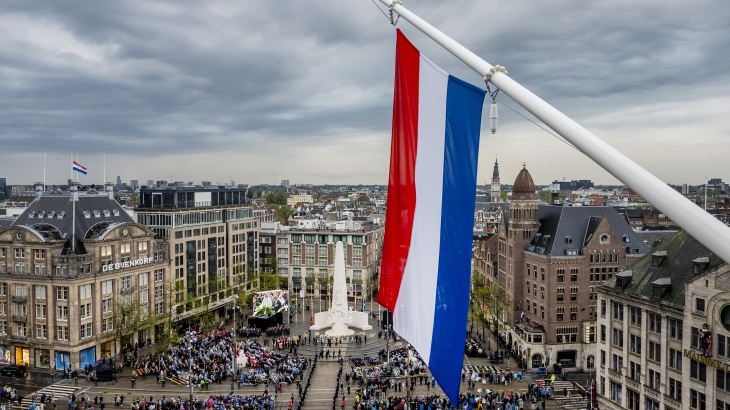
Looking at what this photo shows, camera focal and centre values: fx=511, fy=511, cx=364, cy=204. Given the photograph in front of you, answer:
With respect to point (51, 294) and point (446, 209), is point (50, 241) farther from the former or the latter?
point (446, 209)

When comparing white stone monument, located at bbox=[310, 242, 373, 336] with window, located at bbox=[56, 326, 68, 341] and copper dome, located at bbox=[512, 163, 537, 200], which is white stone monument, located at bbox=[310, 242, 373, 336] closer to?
copper dome, located at bbox=[512, 163, 537, 200]

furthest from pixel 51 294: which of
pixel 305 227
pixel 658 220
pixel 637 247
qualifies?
pixel 658 220

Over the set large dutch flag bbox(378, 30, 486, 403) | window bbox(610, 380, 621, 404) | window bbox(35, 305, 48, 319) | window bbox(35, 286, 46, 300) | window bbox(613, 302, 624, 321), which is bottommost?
window bbox(610, 380, 621, 404)

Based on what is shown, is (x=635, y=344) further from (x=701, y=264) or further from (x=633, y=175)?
(x=633, y=175)

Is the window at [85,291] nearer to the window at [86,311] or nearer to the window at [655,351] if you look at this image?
the window at [86,311]

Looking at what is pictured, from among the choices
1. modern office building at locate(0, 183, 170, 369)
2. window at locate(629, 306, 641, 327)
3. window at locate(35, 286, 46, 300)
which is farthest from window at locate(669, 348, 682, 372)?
window at locate(35, 286, 46, 300)

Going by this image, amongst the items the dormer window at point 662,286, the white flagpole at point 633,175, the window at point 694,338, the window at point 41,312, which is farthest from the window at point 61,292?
the white flagpole at point 633,175
